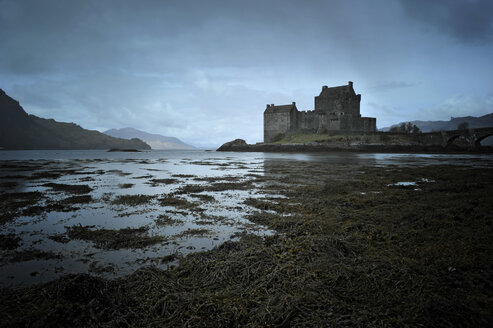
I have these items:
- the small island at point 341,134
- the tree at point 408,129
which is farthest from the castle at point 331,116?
the tree at point 408,129

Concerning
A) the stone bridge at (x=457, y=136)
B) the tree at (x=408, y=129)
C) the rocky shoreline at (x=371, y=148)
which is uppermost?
the tree at (x=408, y=129)

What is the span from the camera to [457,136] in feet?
182

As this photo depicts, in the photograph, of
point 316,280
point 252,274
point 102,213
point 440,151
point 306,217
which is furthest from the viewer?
point 440,151

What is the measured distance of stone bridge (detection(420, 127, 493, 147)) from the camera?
4985 cm

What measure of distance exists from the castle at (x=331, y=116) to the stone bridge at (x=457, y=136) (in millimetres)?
16761

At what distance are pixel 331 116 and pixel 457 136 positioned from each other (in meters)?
30.0

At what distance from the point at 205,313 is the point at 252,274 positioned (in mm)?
969

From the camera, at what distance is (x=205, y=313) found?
2.53 m

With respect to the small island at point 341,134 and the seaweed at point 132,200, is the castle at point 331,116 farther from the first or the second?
the seaweed at point 132,200

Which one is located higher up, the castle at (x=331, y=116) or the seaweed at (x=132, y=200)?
the castle at (x=331, y=116)

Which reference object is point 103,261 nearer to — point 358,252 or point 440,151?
point 358,252

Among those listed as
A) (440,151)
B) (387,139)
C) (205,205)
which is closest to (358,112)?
(387,139)

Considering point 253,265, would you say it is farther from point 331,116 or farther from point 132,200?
point 331,116

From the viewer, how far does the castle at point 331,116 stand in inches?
2749
